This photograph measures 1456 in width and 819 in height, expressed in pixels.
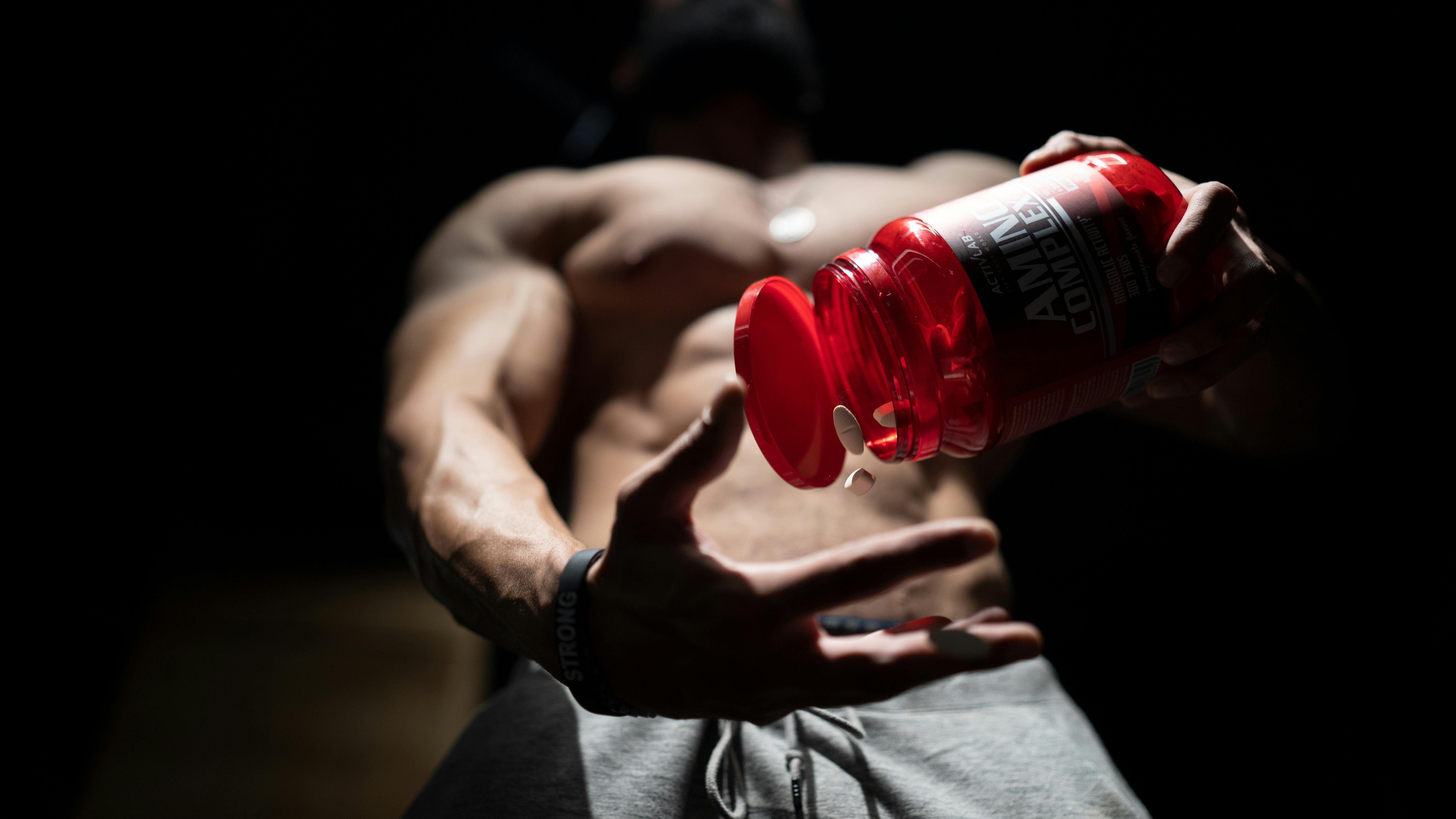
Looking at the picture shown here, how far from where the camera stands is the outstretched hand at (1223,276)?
1.60ft

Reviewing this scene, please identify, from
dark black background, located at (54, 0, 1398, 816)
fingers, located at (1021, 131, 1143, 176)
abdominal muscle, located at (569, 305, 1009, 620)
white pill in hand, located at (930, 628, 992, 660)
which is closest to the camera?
white pill in hand, located at (930, 628, 992, 660)

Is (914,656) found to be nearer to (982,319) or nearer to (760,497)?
(982,319)

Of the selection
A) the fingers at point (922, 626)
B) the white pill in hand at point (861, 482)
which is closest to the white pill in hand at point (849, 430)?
the white pill in hand at point (861, 482)

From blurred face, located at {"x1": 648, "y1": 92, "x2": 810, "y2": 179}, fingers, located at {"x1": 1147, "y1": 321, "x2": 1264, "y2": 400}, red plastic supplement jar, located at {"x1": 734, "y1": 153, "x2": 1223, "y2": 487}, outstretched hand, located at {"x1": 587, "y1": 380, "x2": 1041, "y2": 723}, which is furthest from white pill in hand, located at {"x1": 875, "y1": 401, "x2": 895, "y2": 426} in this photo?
blurred face, located at {"x1": 648, "y1": 92, "x2": 810, "y2": 179}

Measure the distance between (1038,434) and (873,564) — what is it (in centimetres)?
112

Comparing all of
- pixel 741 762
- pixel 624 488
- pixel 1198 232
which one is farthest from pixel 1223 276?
pixel 741 762

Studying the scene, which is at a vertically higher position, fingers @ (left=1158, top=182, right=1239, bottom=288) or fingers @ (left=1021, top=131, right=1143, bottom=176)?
fingers @ (left=1021, top=131, right=1143, bottom=176)

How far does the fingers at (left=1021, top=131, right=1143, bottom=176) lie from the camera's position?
23.7 inches

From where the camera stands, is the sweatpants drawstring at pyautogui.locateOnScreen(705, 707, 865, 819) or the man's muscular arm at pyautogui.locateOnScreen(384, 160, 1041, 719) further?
the sweatpants drawstring at pyautogui.locateOnScreen(705, 707, 865, 819)

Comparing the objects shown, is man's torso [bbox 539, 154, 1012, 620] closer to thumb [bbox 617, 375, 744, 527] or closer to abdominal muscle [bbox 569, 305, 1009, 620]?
abdominal muscle [bbox 569, 305, 1009, 620]

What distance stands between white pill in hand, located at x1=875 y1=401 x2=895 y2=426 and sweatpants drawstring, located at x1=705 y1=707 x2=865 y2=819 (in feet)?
0.81

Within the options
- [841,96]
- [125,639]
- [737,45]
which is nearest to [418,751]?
[125,639]

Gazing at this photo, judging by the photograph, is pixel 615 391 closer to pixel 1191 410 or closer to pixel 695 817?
pixel 695 817

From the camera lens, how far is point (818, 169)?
1255 mm
